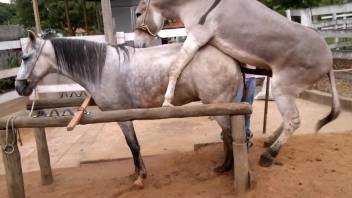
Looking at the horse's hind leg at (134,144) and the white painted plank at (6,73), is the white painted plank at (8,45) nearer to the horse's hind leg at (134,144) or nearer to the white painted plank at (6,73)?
the white painted plank at (6,73)

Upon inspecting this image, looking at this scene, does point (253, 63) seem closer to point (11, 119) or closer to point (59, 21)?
point (11, 119)

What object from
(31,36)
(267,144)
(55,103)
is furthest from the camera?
(267,144)

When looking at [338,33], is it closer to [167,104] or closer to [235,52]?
[235,52]

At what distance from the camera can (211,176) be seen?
3924 millimetres

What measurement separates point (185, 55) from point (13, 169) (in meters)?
1.72

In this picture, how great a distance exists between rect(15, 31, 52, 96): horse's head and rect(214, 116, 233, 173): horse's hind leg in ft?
5.37

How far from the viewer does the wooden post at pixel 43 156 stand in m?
4.33

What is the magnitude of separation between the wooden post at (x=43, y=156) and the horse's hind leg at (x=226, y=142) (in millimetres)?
1799

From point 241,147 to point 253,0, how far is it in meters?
1.35

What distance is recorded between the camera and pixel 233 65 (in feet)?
11.7

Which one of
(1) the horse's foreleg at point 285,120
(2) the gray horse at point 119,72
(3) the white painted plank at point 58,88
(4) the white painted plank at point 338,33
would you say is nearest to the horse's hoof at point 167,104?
(2) the gray horse at point 119,72

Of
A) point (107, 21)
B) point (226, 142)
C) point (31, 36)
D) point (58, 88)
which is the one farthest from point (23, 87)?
point (58, 88)

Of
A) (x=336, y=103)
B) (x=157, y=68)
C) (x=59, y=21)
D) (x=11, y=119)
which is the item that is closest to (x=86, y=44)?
(x=157, y=68)

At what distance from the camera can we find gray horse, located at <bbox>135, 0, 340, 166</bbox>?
349 cm
